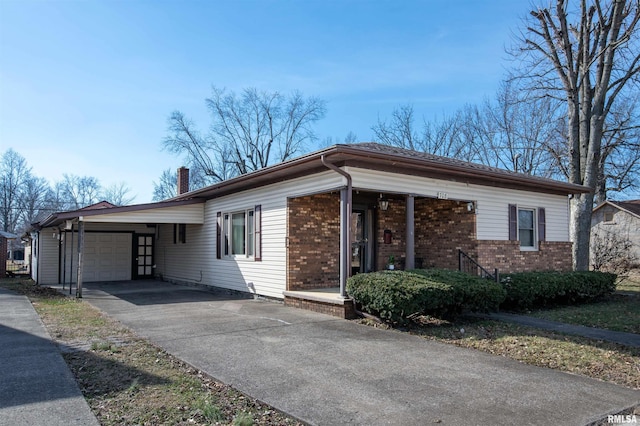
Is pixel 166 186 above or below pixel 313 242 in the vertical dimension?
above

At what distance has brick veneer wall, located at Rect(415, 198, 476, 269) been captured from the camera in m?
11.7

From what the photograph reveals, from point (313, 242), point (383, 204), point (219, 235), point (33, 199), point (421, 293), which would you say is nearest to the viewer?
point (421, 293)

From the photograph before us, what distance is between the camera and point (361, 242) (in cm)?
A: 1206

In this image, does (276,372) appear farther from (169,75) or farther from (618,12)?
(618,12)

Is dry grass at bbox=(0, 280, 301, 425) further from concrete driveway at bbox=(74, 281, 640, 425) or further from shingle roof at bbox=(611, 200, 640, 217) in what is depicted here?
shingle roof at bbox=(611, 200, 640, 217)

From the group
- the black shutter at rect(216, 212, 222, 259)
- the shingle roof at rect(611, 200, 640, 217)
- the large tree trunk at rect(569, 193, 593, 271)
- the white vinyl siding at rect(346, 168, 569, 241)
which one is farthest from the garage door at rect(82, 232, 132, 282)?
the shingle roof at rect(611, 200, 640, 217)

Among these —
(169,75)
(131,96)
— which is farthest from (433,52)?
(131,96)

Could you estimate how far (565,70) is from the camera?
1638 centimetres

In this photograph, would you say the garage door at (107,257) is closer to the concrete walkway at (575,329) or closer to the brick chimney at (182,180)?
the brick chimney at (182,180)

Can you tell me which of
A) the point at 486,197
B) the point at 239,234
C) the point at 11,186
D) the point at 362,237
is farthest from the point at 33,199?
the point at 486,197

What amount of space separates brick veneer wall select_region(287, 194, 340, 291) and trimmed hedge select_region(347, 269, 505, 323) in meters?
2.33

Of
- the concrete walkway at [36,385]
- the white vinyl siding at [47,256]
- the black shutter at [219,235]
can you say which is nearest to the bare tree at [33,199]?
the white vinyl siding at [47,256]

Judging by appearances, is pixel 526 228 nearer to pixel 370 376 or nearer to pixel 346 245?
pixel 346 245

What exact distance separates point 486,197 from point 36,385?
10434mm
